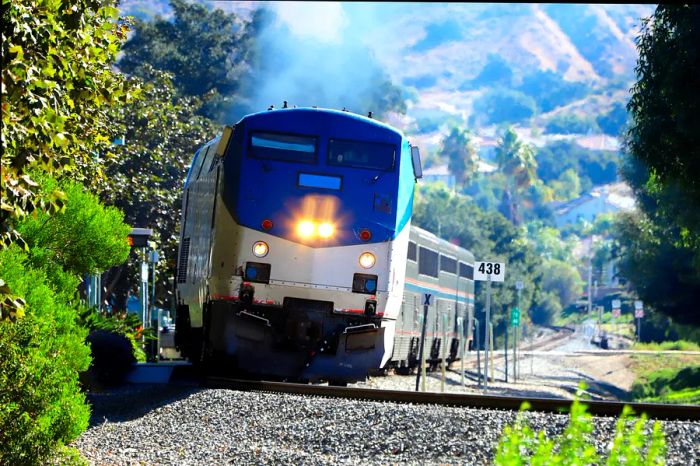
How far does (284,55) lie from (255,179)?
55166 millimetres

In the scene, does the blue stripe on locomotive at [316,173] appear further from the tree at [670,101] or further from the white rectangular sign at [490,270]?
the white rectangular sign at [490,270]

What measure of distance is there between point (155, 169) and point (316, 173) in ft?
82.7

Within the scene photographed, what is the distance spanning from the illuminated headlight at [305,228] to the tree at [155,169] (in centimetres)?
1907

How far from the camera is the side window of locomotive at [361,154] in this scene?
60.5 feet

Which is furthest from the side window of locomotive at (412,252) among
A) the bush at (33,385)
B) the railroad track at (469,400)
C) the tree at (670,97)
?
the bush at (33,385)

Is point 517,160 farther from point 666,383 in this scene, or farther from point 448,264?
point 448,264

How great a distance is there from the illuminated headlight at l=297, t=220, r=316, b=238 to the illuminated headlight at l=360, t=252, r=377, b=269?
780mm

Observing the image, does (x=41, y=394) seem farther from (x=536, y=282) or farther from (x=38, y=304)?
(x=536, y=282)

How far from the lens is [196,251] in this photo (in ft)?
67.6

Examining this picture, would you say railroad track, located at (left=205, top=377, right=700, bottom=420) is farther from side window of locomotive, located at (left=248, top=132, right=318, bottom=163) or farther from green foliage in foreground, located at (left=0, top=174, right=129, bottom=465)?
green foliage in foreground, located at (left=0, top=174, right=129, bottom=465)

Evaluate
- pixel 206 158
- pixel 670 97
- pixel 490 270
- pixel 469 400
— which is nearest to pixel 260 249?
pixel 206 158

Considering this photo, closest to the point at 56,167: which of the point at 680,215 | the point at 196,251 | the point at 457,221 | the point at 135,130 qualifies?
the point at 196,251

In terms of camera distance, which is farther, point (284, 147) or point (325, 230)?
point (284, 147)

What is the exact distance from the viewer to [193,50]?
74.4m
